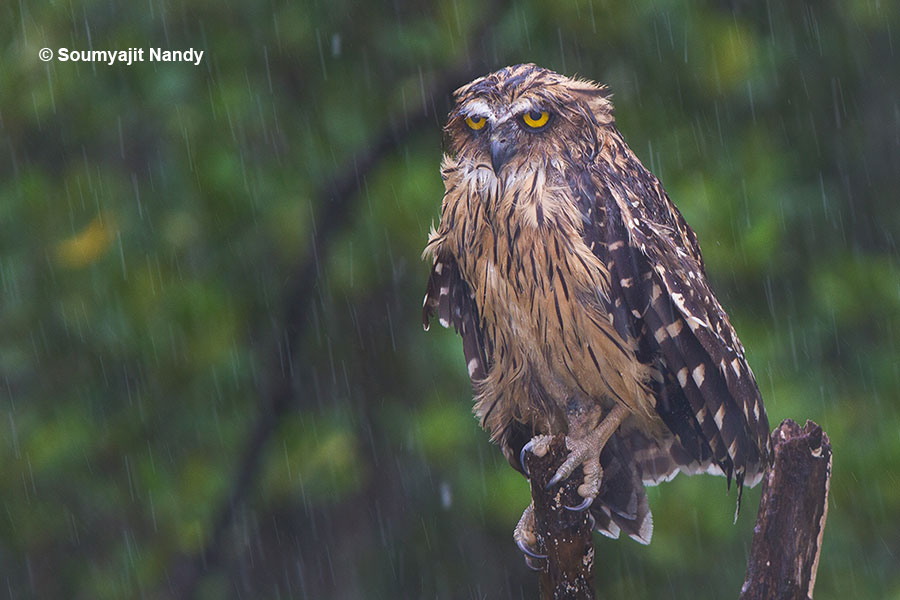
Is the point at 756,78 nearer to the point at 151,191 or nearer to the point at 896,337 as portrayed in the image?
the point at 896,337

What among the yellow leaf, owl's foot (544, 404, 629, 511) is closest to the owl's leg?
owl's foot (544, 404, 629, 511)

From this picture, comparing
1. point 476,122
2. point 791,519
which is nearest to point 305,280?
point 476,122

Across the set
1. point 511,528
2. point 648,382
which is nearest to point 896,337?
point 511,528

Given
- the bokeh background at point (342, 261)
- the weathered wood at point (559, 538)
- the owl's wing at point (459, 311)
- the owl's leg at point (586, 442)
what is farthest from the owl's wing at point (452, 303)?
the bokeh background at point (342, 261)

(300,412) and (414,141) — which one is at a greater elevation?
(414,141)

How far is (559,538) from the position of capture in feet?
9.02

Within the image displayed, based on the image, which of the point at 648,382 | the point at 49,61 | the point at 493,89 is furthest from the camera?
the point at 49,61

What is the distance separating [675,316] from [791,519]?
Result: 60cm

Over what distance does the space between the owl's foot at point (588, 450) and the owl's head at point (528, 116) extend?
783 mm

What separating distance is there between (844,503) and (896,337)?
2.95 ft

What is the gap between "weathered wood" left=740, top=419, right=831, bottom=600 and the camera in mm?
2619

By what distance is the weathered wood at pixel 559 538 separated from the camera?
2.74 meters

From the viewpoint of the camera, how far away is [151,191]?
532cm

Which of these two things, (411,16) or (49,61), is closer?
(49,61)
